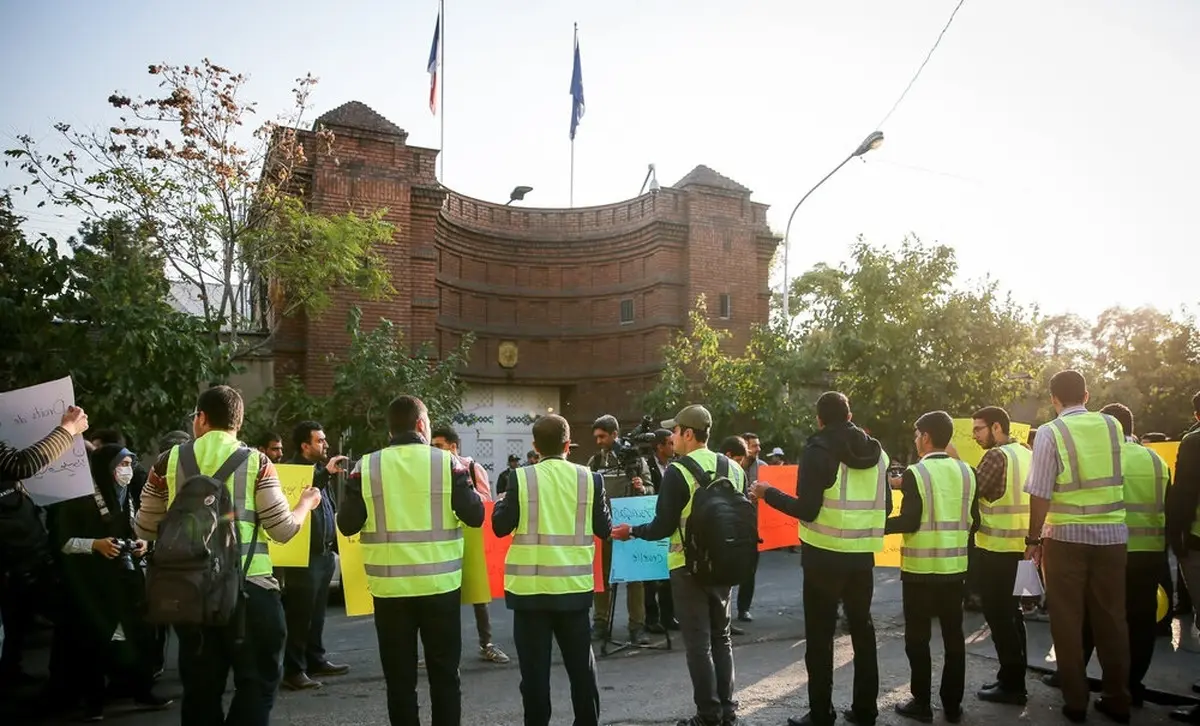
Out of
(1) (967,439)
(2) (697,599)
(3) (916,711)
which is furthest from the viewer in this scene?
(1) (967,439)

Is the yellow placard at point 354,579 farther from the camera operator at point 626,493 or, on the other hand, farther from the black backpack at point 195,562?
the camera operator at point 626,493

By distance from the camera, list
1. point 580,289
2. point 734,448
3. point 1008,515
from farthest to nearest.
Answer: point 580,289 < point 734,448 < point 1008,515

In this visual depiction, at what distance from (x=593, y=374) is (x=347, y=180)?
9.81 meters

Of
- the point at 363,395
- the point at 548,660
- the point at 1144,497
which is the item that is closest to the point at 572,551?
the point at 548,660

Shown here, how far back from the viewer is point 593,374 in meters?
25.8

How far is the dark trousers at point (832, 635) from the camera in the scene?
5.29 metres

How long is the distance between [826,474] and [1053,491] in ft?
5.29

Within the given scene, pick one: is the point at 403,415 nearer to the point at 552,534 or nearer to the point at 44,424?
the point at 552,534

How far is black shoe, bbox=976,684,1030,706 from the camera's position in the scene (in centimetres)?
603

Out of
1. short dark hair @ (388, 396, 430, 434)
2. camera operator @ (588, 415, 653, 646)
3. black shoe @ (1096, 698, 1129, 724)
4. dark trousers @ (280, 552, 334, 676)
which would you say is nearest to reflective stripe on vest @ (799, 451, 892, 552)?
black shoe @ (1096, 698, 1129, 724)

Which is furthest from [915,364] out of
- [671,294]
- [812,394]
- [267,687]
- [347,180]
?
[267,687]

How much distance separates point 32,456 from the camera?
4898mm

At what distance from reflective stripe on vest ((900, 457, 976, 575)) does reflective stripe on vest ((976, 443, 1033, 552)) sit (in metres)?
0.40

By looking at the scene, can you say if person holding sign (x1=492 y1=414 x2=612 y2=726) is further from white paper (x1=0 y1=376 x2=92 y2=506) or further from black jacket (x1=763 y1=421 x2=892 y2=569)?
white paper (x1=0 y1=376 x2=92 y2=506)
